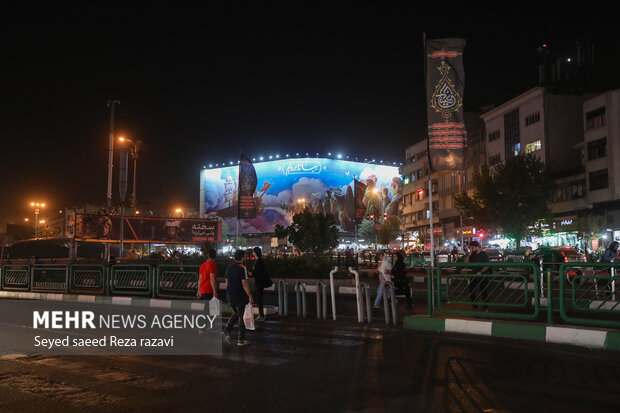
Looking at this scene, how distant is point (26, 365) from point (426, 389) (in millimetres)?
5318

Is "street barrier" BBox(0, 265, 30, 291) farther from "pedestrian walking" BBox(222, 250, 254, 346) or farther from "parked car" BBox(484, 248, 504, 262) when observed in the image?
"parked car" BBox(484, 248, 504, 262)

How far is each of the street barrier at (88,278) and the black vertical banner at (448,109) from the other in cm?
1071

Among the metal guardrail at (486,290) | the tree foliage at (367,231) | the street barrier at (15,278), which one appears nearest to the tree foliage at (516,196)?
the metal guardrail at (486,290)

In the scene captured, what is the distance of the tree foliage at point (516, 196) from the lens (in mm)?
39875

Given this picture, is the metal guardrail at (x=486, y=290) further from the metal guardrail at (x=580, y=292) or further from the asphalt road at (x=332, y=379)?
the asphalt road at (x=332, y=379)

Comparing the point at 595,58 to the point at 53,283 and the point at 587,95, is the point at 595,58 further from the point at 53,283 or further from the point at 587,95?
the point at 53,283

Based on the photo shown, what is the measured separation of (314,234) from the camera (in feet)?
87.8

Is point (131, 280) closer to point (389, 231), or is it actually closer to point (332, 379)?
point (332, 379)

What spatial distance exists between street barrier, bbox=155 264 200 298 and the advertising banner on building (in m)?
20.5

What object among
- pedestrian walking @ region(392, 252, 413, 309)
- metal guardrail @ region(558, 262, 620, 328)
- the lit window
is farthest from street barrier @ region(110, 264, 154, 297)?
the lit window

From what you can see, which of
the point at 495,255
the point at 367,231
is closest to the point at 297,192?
the point at 367,231

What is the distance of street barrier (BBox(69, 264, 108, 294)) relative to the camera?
1628 centimetres

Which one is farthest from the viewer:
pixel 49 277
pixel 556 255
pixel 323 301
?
pixel 556 255

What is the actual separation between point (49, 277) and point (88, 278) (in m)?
2.53
